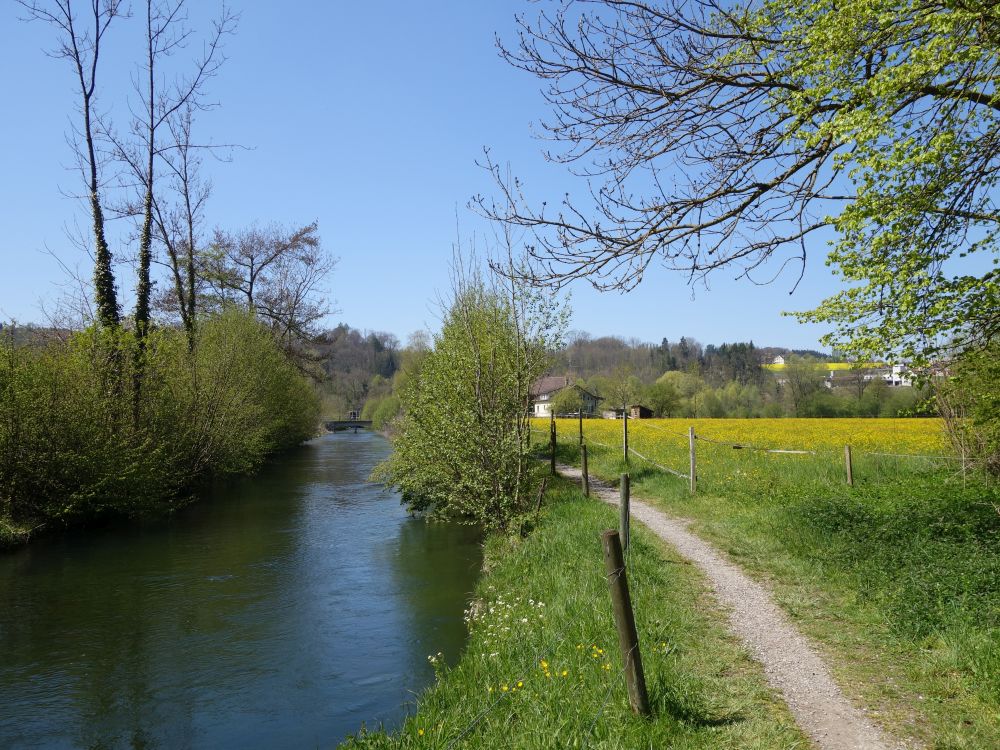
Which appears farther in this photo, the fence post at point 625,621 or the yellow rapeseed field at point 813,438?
the yellow rapeseed field at point 813,438

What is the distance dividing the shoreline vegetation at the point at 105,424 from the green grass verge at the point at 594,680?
10.8 meters

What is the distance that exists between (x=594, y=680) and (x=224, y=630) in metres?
6.21

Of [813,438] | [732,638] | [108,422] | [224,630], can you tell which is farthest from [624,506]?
[813,438]

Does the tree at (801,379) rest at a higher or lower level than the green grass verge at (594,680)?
higher

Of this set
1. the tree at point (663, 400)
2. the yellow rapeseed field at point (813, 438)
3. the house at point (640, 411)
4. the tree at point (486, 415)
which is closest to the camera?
the tree at point (486, 415)

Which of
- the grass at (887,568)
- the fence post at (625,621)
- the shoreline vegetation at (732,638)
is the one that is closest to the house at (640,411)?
the grass at (887,568)

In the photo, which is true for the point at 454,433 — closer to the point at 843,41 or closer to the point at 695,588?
the point at 695,588

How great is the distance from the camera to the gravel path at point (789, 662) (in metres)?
4.57

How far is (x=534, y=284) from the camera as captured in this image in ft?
26.1

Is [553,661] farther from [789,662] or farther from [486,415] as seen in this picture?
[486,415]

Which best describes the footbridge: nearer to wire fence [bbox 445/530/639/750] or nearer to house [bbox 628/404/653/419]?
house [bbox 628/404/653/419]

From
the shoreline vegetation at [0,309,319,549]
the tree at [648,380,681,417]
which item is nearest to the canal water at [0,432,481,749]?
the shoreline vegetation at [0,309,319,549]

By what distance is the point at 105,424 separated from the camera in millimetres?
15672

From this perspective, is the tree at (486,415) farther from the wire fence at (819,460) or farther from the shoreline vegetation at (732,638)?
the wire fence at (819,460)
